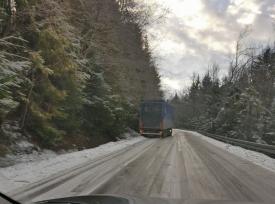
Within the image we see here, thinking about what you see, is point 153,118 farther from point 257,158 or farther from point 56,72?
point 56,72

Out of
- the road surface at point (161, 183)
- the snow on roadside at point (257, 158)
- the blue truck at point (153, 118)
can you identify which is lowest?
the road surface at point (161, 183)

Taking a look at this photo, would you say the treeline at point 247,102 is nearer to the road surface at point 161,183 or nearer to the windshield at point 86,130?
the windshield at point 86,130

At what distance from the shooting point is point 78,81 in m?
22.8

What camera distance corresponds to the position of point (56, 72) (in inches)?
781

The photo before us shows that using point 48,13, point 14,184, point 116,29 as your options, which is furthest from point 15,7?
point 116,29

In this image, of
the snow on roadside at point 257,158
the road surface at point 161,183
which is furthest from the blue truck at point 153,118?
the road surface at point 161,183

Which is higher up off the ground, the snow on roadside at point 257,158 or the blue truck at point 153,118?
the blue truck at point 153,118

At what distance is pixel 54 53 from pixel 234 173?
32.2ft

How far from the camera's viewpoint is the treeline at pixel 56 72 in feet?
55.6

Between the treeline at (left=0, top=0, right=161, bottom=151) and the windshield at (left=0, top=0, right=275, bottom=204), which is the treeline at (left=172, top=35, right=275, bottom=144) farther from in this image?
the treeline at (left=0, top=0, right=161, bottom=151)

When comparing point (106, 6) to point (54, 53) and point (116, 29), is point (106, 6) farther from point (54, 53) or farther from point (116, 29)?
point (54, 53)

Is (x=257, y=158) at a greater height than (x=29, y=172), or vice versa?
(x=257, y=158)

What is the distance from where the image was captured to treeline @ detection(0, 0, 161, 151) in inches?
667

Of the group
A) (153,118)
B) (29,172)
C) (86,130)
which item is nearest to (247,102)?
(153,118)
